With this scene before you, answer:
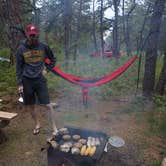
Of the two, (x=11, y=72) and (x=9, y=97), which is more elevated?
(x=11, y=72)

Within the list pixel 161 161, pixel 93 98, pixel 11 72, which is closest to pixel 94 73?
pixel 93 98

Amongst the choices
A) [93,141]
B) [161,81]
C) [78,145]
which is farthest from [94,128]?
[161,81]

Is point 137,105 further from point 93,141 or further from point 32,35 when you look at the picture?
point 32,35

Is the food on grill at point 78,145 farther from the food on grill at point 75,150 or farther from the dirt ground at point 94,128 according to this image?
the dirt ground at point 94,128

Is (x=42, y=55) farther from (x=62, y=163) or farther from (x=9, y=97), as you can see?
(x=9, y=97)

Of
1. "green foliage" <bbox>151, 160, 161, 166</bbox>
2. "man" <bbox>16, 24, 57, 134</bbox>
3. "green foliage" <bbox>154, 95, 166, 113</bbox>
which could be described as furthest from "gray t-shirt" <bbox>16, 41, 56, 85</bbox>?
"green foliage" <bbox>154, 95, 166, 113</bbox>

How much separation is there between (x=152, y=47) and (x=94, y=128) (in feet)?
5.57

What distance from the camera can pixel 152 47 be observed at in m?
3.31

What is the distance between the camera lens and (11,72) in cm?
477

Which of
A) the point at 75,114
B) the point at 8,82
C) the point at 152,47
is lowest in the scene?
the point at 75,114

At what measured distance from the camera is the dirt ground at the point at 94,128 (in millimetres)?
2201

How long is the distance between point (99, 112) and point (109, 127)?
50cm

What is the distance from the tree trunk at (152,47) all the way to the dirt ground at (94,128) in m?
0.48

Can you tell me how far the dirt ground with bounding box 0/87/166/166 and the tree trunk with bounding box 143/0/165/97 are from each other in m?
0.48
